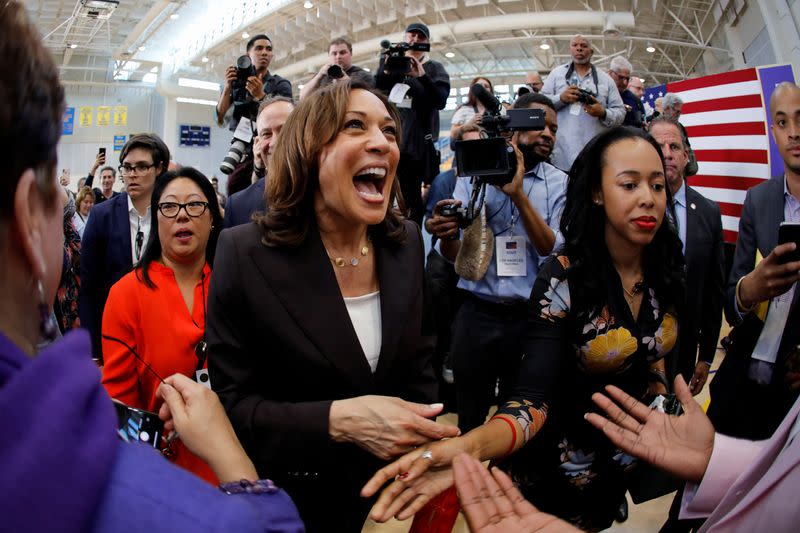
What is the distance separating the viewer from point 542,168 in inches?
101

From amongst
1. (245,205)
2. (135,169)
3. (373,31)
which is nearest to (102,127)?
(373,31)

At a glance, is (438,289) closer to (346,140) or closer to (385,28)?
(346,140)

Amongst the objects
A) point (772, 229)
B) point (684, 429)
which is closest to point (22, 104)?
point (684, 429)

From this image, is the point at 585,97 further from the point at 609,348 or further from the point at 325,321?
the point at 325,321

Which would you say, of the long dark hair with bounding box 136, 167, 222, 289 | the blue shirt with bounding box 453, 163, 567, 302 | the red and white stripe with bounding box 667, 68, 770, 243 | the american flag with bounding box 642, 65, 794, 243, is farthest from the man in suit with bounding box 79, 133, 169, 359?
the american flag with bounding box 642, 65, 794, 243

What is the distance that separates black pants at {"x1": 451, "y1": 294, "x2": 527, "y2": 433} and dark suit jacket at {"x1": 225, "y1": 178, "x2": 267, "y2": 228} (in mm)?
1069

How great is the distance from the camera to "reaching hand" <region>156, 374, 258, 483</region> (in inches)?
37.8

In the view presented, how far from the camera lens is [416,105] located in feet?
11.4

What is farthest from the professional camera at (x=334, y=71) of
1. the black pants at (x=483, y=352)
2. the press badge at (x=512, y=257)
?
the black pants at (x=483, y=352)

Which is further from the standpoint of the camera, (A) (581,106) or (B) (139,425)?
(A) (581,106)

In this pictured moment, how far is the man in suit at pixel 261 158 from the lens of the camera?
2336 mm

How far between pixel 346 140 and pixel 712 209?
2.06 meters

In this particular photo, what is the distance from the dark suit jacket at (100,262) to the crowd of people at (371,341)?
0.01 metres

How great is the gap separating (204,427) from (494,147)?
1611 millimetres
